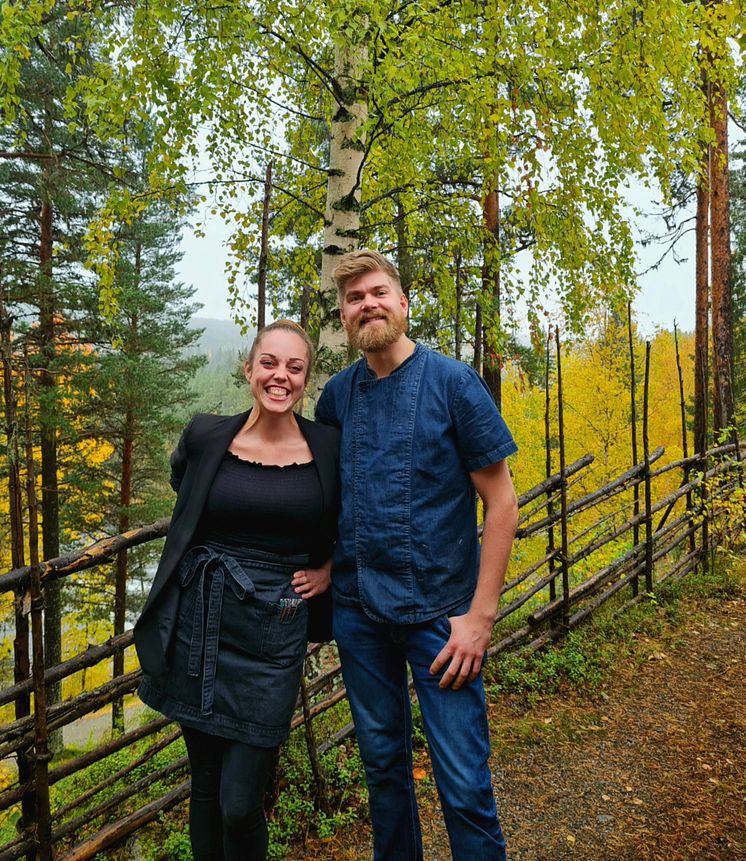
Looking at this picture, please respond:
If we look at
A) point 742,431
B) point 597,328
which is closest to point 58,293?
point 597,328

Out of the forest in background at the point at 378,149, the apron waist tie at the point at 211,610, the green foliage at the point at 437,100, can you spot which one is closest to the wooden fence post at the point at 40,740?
the forest in background at the point at 378,149

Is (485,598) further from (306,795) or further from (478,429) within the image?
(306,795)

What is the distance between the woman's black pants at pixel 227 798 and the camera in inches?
65.0

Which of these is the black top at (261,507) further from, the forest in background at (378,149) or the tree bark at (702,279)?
the tree bark at (702,279)

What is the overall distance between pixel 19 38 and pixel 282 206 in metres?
2.25

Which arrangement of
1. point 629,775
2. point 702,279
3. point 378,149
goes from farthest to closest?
1. point 702,279
2. point 378,149
3. point 629,775

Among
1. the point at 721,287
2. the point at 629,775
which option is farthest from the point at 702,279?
the point at 629,775

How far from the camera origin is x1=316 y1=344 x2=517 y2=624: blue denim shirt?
1703 millimetres

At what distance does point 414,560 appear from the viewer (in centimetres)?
171

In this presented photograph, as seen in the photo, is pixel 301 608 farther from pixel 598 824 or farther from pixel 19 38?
pixel 19 38

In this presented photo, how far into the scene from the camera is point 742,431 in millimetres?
15055

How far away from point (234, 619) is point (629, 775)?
242 centimetres

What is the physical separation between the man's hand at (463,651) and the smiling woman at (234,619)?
467mm

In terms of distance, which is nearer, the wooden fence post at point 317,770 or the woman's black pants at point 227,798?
the woman's black pants at point 227,798
